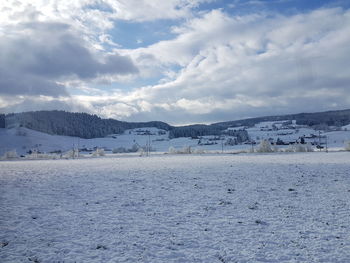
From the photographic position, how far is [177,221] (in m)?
9.29

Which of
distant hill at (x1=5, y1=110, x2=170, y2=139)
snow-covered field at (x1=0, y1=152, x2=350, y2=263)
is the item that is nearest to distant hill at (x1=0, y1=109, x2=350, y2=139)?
distant hill at (x1=5, y1=110, x2=170, y2=139)

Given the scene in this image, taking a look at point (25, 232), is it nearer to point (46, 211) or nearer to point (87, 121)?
point (46, 211)

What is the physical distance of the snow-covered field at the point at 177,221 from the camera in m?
6.90

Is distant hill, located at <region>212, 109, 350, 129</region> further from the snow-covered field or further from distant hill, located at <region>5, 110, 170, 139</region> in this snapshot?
the snow-covered field

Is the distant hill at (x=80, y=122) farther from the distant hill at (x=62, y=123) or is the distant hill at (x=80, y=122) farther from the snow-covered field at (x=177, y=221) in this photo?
the snow-covered field at (x=177, y=221)

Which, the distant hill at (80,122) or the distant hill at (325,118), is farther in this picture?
the distant hill at (325,118)

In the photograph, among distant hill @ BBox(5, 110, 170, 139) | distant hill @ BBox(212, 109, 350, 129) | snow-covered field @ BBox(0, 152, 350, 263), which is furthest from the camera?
distant hill @ BBox(212, 109, 350, 129)

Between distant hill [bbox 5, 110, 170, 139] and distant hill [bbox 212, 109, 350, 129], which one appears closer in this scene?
distant hill [bbox 5, 110, 170, 139]

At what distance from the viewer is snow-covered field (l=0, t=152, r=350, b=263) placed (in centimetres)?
690

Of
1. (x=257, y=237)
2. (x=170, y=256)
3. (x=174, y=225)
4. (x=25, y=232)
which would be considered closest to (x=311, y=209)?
(x=257, y=237)

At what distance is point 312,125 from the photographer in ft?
492

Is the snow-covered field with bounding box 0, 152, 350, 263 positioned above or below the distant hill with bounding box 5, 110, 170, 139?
below

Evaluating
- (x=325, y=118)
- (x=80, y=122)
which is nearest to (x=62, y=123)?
(x=80, y=122)

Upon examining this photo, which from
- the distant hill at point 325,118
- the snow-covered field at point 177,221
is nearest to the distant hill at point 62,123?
the distant hill at point 325,118
